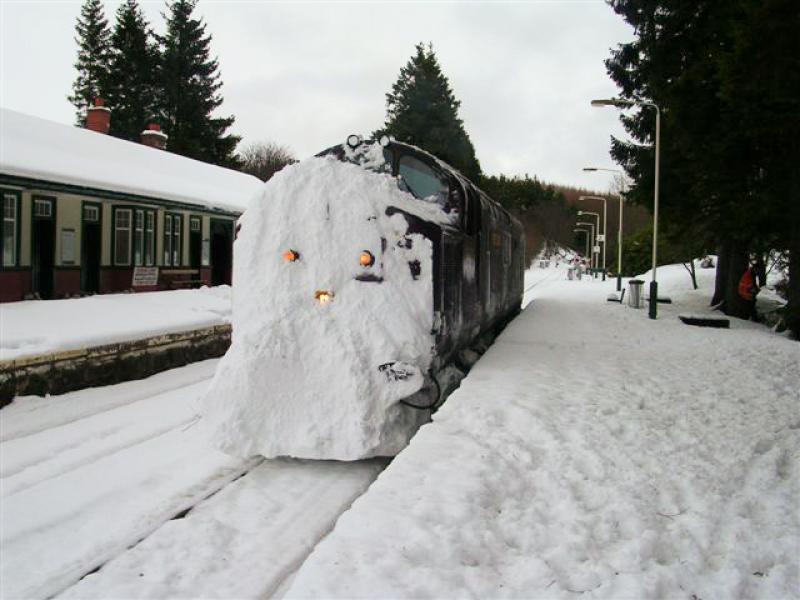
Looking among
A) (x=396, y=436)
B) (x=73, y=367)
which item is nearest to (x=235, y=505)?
(x=396, y=436)

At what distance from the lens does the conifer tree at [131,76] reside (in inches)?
1805

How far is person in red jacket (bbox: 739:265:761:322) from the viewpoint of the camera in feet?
61.0

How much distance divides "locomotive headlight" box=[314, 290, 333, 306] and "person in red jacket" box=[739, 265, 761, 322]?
1674 cm

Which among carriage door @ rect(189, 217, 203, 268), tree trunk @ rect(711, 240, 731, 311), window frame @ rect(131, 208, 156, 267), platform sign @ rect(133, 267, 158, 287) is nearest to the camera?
platform sign @ rect(133, 267, 158, 287)

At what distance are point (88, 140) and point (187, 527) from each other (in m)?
19.9

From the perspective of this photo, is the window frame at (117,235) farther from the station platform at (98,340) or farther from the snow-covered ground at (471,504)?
the snow-covered ground at (471,504)

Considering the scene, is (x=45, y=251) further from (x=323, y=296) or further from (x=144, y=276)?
(x=323, y=296)

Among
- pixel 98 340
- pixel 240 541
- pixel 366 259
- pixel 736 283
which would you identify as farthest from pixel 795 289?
pixel 98 340

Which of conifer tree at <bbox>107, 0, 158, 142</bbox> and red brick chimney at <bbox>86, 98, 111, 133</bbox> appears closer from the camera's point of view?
red brick chimney at <bbox>86, 98, 111, 133</bbox>

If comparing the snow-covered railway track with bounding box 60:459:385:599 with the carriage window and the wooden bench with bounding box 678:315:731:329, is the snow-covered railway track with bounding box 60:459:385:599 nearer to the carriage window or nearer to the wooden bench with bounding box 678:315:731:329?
the carriage window

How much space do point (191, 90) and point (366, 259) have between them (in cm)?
4607

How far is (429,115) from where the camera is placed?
47.0 meters

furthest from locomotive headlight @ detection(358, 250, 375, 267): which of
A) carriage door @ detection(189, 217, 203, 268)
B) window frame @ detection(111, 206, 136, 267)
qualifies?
carriage door @ detection(189, 217, 203, 268)

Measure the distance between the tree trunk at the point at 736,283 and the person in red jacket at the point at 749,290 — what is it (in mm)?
80
